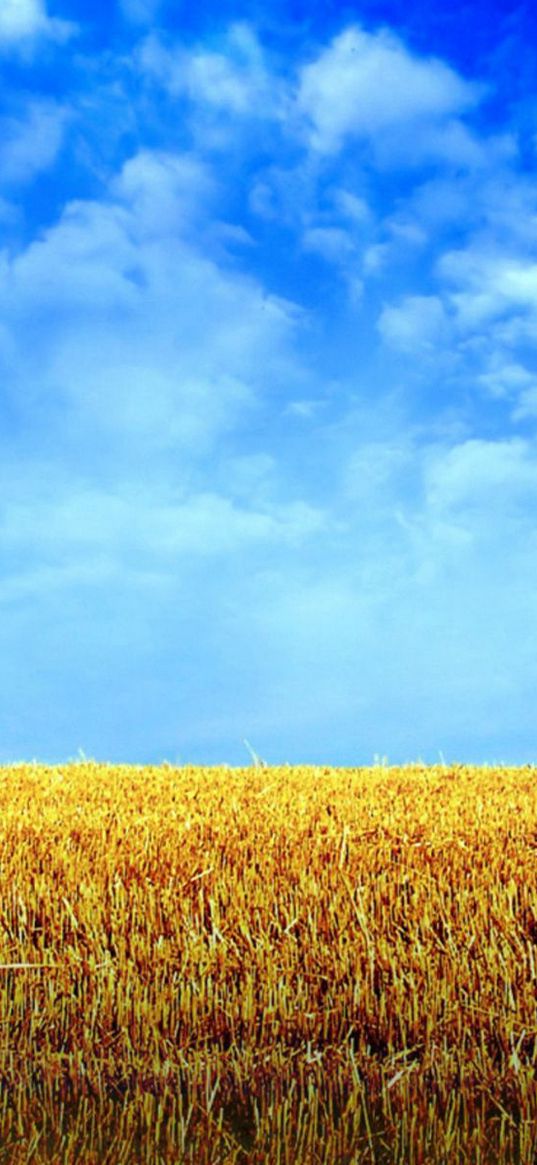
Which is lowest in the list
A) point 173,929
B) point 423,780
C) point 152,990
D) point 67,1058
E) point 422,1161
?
point 422,1161

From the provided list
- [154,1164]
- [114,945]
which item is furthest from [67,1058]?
[114,945]

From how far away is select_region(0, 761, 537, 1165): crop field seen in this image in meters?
3.96

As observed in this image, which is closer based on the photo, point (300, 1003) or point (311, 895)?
point (300, 1003)

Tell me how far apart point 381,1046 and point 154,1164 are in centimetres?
124

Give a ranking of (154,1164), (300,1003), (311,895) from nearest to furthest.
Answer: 1. (154,1164)
2. (300,1003)
3. (311,895)

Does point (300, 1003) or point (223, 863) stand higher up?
point (223, 863)

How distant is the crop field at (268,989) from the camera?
3965 mm

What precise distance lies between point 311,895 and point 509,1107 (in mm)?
2226

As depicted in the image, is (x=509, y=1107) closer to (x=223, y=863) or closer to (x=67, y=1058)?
(x=67, y=1058)

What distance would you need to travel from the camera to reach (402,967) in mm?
5297

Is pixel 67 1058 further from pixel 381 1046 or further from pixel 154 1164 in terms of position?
pixel 381 1046

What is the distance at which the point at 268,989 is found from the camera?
196 inches

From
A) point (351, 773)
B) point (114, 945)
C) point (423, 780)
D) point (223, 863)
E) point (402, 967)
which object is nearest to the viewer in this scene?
point (402, 967)

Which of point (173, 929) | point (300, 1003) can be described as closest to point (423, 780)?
point (173, 929)
